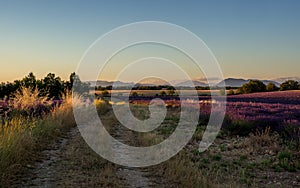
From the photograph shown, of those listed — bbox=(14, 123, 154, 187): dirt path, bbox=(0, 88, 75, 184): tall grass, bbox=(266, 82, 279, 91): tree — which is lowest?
bbox=(14, 123, 154, 187): dirt path

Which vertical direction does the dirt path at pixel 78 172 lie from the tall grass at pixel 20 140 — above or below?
below

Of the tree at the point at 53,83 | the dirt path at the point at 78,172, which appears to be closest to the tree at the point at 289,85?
the tree at the point at 53,83

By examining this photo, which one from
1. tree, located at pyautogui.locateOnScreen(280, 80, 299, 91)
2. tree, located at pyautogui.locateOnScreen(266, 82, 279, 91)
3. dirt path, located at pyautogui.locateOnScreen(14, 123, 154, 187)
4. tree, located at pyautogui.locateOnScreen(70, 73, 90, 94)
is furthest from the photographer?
tree, located at pyautogui.locateOnScreen(280, 80, 299, 91)

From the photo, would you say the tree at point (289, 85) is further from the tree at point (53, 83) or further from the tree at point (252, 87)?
the tree at point (53, 83)

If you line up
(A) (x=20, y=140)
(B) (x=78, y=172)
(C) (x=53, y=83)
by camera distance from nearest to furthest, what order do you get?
(B) (x=78, y=172)
(A) (x=20, y=140)
(C) (x=53, y=83)

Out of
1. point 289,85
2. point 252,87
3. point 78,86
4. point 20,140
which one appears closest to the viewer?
point 20,140

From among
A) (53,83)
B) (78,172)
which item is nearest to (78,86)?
(53,83)

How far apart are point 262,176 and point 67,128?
8.18 metres

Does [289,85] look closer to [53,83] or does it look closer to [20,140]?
[53,83]

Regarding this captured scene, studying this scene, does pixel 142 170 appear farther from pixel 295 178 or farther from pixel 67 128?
pixel 67 128

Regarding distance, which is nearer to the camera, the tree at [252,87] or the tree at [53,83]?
the tree at [53,83]

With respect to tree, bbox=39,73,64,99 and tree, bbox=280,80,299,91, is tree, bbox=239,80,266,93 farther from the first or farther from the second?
tree, bbox=39,73,64,99

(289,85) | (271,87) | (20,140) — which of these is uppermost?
(289,85)

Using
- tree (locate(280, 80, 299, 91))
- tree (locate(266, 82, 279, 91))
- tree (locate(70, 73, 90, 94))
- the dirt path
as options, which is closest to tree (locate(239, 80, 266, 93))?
tree (locate(266, 82, 279, 91))
